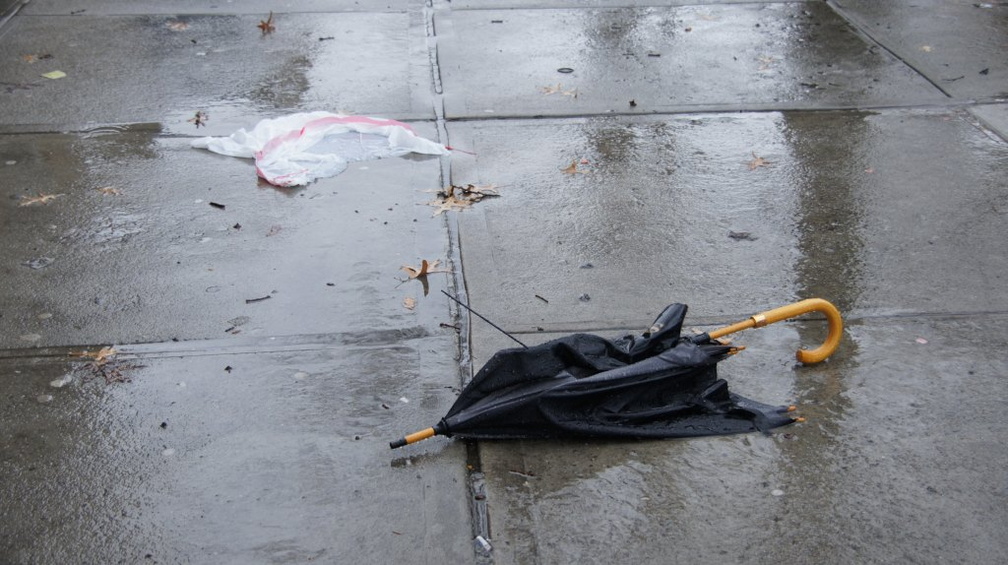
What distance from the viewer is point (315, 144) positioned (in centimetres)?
541

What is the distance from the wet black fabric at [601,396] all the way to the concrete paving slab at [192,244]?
80 centimetres

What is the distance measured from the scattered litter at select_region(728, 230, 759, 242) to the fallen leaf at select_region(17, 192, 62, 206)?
341cm

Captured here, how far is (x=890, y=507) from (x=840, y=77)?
4.10 meters

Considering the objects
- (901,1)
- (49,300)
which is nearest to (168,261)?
(49,300)

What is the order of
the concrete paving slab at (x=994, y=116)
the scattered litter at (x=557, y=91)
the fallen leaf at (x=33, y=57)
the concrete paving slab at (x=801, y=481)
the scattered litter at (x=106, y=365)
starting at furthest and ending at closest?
the fallen leaf at (x=33, y=57) < the scattered litter at (x=557, y=91) < the concrete paving slab at (x=994, y=116) < the scattered litter at (x=106, y=365) < the concrete paving slab at (x=801, y=481)

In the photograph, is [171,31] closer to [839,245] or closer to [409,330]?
[409,330]

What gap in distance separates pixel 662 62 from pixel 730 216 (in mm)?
2306

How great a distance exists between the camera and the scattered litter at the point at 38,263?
4254 millimetres

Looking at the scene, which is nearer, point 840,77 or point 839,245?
point 839,245

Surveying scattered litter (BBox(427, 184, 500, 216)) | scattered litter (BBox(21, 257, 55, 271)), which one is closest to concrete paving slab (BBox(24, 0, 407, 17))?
scattered litter (BBox(427, 184, 500, 216))

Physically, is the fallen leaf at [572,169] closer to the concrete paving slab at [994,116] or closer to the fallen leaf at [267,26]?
the concrete paving slab at [994,116]

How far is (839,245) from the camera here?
441cm

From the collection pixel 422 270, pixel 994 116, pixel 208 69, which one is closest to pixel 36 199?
pixel 208 69

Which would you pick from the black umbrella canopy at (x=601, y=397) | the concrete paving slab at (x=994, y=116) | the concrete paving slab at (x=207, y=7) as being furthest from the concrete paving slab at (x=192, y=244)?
the concrete paving slab at (x=994, y=116)
